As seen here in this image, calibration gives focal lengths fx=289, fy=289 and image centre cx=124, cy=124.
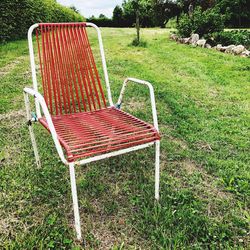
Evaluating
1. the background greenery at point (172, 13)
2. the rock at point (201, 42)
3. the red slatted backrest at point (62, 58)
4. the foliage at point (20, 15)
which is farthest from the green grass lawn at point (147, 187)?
the background greenery at point (172, 13)

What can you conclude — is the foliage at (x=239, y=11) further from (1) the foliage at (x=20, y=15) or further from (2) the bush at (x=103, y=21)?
(1) the foliage at (x=20, y=15)

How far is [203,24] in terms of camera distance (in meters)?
9.30

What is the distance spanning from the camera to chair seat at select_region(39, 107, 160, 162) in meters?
1.74

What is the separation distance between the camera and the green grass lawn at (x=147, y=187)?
1.80 metres

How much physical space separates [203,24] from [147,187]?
8.30 meters

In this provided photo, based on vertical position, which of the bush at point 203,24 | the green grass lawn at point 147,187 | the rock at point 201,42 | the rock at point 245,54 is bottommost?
the green grass lawn at point 147,187

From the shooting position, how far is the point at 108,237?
182 centimetres

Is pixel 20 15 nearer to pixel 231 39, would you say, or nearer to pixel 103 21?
pixel 231 39

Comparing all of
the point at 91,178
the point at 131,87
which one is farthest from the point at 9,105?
the point at 91,178

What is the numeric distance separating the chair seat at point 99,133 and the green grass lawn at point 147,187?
1.45 ft

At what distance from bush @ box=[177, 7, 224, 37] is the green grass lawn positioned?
19.2ft

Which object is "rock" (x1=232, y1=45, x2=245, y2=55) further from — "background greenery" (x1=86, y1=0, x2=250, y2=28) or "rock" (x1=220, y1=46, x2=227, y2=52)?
"background greenery" (x1=86, y1=0, x2=250, y2=28)

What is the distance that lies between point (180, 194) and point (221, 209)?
0.99ft

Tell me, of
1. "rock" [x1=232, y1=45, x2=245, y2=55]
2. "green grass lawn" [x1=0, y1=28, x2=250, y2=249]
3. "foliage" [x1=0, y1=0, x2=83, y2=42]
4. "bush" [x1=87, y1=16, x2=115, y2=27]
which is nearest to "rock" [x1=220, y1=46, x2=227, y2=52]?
"rock" [x1=232, y1=45, x2=245, y2=55]
